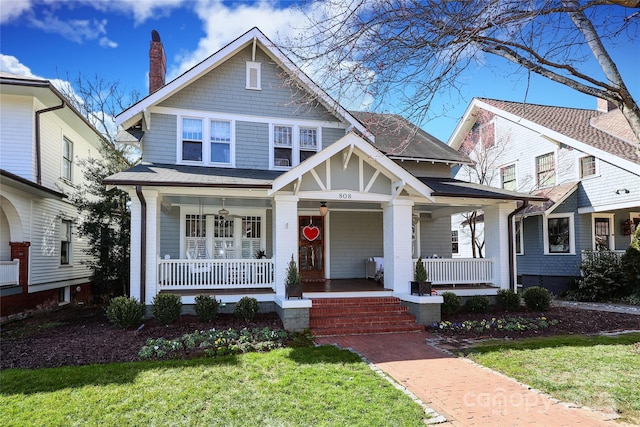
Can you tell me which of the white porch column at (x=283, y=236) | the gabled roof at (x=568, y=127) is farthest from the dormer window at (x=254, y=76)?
the gabled roof at (x=568, y=127)

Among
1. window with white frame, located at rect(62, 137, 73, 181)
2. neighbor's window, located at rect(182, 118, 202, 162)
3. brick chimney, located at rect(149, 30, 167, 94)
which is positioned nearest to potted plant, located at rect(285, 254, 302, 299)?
neighbor's window, located at rect(182, 118, 202, 162)

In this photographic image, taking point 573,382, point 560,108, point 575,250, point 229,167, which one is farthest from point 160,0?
point 560,108

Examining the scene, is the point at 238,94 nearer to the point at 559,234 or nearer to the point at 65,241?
the point at 65,241

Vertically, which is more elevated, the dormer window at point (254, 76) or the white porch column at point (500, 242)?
the dormer window at point (254, 76)

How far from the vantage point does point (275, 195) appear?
32.5 feet

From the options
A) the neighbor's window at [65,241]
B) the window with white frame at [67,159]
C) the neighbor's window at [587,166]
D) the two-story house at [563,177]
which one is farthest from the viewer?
the neighbor's window at [587,166]

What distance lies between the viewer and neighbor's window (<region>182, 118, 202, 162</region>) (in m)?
12.1

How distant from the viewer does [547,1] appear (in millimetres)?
5941

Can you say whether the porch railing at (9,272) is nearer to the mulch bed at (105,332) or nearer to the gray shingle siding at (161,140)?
the mulch bed at (105,332)

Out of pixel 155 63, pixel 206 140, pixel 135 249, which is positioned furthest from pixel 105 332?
pixel 155 63

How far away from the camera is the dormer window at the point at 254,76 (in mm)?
12539

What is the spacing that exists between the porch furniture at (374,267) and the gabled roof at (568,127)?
23.5 feet

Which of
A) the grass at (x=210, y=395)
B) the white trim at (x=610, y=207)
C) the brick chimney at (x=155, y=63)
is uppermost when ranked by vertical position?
the brick chimney at (x=155, y=63)

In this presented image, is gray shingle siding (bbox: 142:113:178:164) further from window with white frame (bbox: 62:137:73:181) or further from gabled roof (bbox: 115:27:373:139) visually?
window with white frame (bbox: 62:137:73:181)
